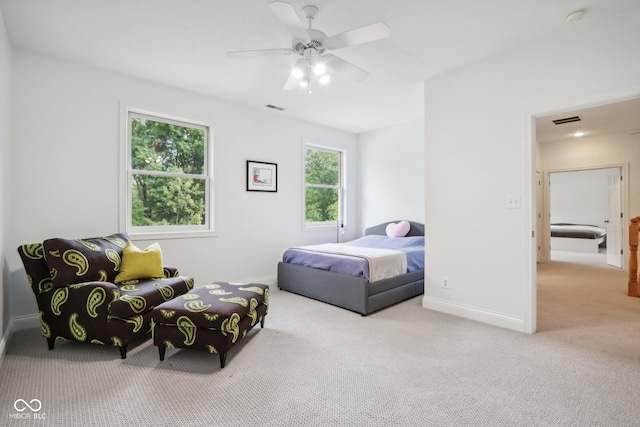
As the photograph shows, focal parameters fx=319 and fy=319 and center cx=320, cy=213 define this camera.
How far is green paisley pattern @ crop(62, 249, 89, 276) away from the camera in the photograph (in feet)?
8.14

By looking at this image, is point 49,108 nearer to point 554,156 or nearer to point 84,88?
point 84,88

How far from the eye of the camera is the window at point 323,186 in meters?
5.48

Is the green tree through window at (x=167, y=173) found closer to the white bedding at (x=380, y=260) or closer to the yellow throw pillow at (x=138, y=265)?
the yellow throw pillow at (x=138, y=265)

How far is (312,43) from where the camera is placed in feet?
7.65

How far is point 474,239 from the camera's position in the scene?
3.26m

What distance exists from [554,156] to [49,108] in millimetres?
8288

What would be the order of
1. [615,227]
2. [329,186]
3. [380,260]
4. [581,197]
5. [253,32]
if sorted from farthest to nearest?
[581,197] < [615,227] < [329,186] < [380,260] < [253,32]

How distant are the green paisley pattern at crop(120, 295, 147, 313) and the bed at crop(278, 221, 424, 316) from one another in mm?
1972

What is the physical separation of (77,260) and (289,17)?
2.42 meters

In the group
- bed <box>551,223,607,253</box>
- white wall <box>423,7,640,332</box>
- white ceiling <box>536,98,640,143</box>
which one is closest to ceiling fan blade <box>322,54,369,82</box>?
white wall <box>423,7,640,332</box>

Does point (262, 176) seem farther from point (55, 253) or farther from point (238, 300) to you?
point (55, 253)

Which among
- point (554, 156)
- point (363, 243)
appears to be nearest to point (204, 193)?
point (363, 243)

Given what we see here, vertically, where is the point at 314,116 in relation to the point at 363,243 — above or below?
above

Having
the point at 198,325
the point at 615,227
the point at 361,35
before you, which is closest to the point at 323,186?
the point at 361,35
